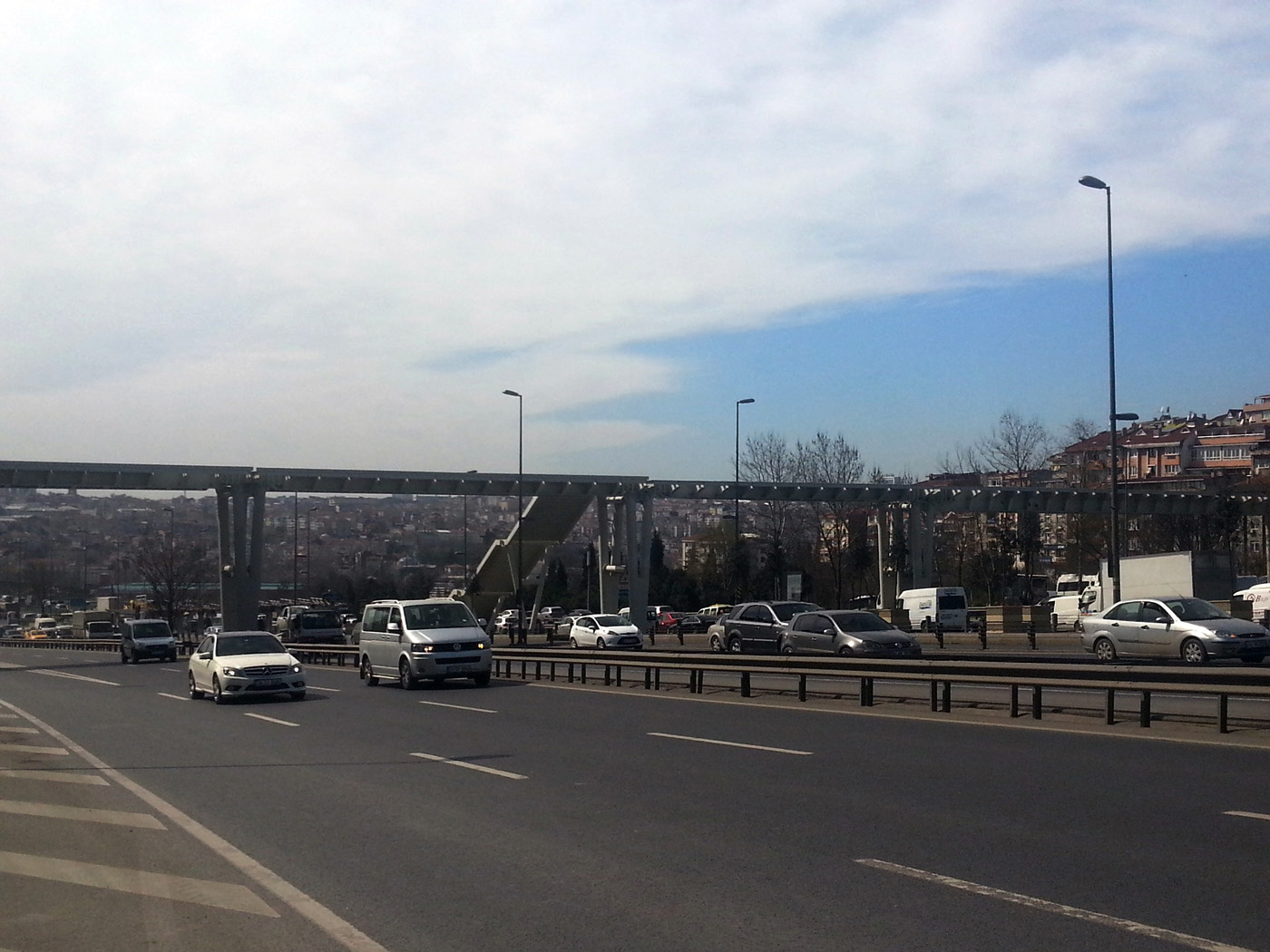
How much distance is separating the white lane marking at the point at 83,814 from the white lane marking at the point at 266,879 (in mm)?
222

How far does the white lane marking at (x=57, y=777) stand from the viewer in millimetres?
13930

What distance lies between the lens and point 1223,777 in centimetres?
1189

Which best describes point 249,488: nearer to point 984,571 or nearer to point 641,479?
point 641,479

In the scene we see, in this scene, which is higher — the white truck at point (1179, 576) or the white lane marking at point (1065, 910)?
the white truck at point (1179, 576)

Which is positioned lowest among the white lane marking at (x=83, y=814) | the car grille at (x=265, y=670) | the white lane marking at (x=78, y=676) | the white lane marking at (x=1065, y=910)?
the white lane marking at (x=78, y=676)

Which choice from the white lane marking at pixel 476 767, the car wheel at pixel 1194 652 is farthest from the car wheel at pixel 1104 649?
the white lane marking at pixel 476 767

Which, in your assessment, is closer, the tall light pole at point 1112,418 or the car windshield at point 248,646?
the car windshield at point 248,646

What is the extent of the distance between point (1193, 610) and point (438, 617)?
663 inches

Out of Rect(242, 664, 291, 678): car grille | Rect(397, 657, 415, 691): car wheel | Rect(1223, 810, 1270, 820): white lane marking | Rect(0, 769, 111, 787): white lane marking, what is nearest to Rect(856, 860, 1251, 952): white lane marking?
Rect(1223, 810, 1270, 820): white lane marking

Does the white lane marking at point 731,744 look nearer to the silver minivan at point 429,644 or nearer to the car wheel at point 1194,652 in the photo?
the silver minivan at point 429,644

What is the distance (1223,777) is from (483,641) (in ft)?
62.1

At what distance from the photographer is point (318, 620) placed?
5225cm

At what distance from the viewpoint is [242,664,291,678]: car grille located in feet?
85.8

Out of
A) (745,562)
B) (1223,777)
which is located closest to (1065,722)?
(1223,777)
